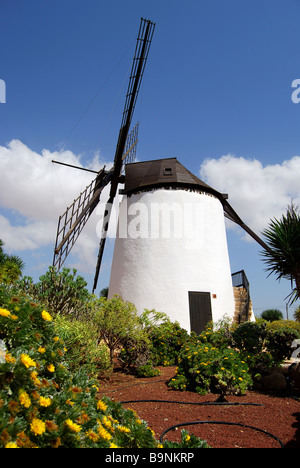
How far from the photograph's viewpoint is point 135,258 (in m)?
12.8

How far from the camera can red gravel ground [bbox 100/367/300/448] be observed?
3.75 metres

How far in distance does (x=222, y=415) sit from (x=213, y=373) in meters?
1.48

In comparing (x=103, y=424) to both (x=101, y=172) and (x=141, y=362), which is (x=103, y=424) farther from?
(x=101, y=172)

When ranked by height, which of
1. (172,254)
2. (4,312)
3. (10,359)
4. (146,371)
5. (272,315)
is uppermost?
(172,254)

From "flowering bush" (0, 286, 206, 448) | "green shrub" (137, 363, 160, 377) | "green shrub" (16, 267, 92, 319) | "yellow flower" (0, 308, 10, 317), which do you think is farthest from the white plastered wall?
"yellow flower" (0, 308, 10, 317)

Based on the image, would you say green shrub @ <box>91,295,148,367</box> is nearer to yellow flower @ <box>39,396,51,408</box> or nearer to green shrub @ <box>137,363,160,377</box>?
green shrub @ <box>137,363,160,377</box>

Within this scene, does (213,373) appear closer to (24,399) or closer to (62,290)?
(62,290)

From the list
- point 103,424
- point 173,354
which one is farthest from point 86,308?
point 103,424

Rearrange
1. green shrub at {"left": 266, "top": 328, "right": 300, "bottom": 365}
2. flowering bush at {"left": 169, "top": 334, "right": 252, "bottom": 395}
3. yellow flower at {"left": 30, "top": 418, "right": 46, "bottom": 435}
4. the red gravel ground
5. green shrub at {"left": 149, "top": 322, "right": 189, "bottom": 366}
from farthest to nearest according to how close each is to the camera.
Answer: green shrub at {"left": 149, "top": 322, "right": 189, "bottom": 366}, green shrub at {"left": 266, "top": 328, "right": 300, "bottom": 365}, flowering bush at {"left": 169, "top": 334, "right": 252, "bottom": 395}, the red gravel ground, yellow flower at {"left": 30, "top": 418, "right": 46, "bottom": 435}

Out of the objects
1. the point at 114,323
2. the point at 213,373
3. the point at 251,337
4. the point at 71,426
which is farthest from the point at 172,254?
the point at 71,426

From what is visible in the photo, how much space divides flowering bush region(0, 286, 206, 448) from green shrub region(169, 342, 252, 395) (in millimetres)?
3798

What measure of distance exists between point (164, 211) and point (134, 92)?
23.9 feet

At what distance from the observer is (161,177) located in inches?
546

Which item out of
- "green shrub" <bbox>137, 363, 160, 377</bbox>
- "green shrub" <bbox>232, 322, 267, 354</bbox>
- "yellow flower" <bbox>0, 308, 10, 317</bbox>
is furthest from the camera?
"green shrub" <bbox>137, 363, 160, 377</bbox>
